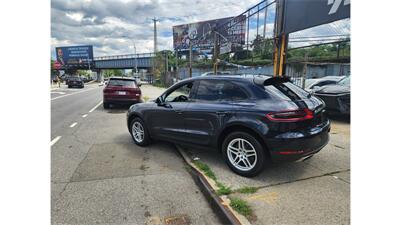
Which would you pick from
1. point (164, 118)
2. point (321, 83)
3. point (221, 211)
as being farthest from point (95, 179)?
point (321, 83)

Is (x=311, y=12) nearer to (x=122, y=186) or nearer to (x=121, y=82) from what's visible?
(x=122, y=186)

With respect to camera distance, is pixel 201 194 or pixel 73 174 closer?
pixel 201 194

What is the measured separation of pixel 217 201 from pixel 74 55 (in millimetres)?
69924

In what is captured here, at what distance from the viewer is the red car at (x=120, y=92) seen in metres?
11.5

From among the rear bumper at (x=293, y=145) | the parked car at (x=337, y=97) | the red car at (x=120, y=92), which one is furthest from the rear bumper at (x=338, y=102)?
the red car at (x=120, y=92)

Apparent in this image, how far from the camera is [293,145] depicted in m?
3.27

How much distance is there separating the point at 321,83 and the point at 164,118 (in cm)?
751

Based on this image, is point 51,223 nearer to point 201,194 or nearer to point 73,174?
point 73,174

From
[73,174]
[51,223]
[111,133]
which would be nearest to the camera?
[51,223]

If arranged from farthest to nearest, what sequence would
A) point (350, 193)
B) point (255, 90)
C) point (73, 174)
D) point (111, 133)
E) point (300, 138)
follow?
point (111, 133)
point (73, 174)
point (255, 90)
point (300, 138)
point (350, 193)

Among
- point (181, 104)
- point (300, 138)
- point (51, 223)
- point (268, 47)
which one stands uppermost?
point (268, 47)

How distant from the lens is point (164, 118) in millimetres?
4762

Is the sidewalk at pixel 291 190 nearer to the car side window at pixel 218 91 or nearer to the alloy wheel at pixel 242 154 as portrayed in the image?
the alloy wheel at pixel 242 154

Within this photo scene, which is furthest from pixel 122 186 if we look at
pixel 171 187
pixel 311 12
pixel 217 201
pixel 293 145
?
pixel 311 12
